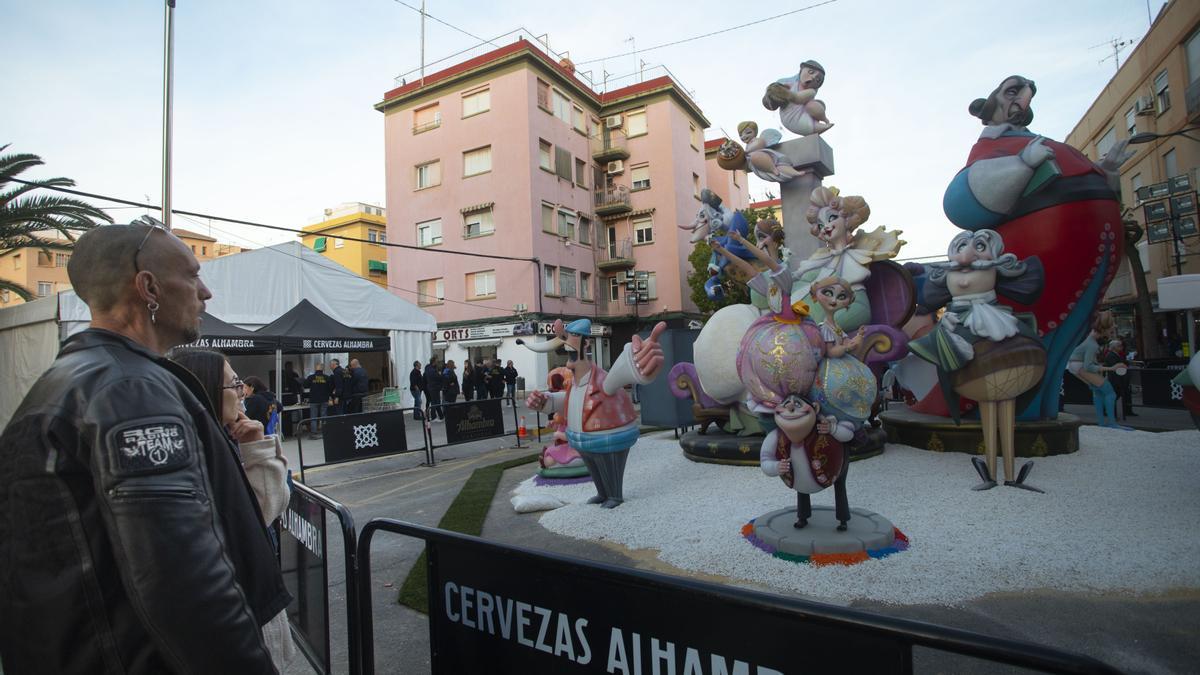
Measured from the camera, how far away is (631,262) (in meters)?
31.4

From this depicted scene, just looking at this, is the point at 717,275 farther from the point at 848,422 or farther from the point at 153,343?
the point at 153,343

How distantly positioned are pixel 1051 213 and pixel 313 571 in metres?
7.68

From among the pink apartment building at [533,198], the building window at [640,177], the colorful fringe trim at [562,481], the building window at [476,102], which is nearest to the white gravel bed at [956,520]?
the colorful fringe trim at [562,481]

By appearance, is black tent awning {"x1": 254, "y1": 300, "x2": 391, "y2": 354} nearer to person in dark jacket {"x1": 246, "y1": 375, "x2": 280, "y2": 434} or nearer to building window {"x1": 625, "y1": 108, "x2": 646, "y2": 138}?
person in dark jacket {"x1": 246, "y1": 375, "x2": 280, "y2": 434}

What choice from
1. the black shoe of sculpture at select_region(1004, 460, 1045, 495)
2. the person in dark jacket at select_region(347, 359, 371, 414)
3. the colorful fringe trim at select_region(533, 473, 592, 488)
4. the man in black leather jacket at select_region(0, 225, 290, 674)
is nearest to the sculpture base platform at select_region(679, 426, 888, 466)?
the colorful fringe trim at select_region(533, 473, 592, 488)

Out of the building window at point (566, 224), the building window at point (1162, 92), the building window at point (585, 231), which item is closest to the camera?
the building window at point (1162, 92)

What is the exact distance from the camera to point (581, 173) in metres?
30.8

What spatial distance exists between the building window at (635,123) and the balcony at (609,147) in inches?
19.0

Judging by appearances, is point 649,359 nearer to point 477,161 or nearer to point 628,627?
point 628,627

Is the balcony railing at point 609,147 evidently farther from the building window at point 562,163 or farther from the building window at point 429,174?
the building window at point 429,174

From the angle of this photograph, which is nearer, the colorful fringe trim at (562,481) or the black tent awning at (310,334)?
the colorful fringe trim at (562,481)

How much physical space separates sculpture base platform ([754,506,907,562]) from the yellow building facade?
126 feet

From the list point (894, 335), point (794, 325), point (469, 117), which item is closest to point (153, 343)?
point (794, 325)

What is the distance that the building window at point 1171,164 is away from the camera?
2131cm
